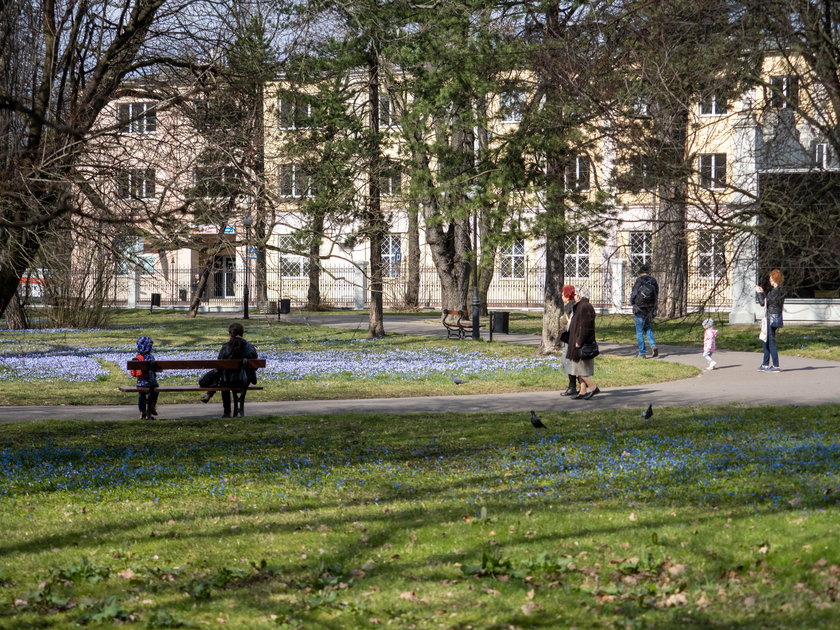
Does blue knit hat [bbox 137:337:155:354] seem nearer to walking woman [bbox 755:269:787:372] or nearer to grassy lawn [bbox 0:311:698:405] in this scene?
grassy lawn [bbox 0:311:698:405]

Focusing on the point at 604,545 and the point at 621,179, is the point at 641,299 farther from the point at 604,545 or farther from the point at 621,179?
the point at 604,545

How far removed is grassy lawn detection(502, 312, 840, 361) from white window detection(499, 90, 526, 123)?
A: 17.2 ft

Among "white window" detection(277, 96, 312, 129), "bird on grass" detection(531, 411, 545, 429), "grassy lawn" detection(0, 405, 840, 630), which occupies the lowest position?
"grassy lawn" detection(0, 405, 840, 630)

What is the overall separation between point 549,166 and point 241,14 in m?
→ 8.89

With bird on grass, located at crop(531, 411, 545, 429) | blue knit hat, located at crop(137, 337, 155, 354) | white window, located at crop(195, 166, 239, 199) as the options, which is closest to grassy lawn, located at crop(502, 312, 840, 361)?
bird on grass, located at crop(531, 411, 545, 429)

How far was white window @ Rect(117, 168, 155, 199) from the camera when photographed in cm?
1095

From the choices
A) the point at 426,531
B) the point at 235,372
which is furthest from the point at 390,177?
the point at 426,531

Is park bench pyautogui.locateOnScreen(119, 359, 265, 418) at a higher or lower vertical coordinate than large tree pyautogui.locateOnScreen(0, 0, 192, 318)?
A: lower

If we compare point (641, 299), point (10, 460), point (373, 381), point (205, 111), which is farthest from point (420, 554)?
point (641, 299)

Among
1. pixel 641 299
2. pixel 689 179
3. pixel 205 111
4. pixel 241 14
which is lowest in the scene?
pixel 641 299

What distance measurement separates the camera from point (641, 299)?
2225 cm

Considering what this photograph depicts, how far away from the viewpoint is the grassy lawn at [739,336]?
24312mm

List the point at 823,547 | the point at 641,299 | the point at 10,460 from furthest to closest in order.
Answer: the point at 641,299
the point at 10,460
the point at 823,547

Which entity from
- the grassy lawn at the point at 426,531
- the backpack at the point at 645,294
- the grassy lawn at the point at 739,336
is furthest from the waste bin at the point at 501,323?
the grassy lawn at the point at 426,531
